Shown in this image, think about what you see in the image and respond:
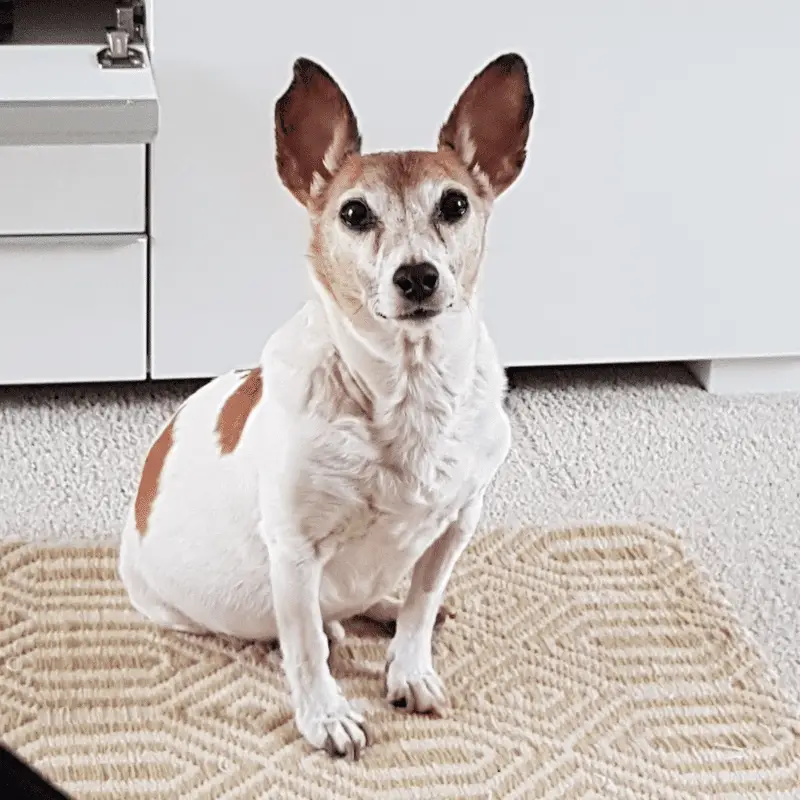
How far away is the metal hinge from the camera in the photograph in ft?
6.14

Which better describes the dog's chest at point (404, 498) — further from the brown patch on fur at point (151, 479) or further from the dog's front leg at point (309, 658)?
the brown patch on fur at point (151, 479)

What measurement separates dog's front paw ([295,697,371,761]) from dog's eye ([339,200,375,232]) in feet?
A: 1.60

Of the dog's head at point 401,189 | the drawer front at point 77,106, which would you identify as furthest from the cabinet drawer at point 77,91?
the dog's head at point 401,189

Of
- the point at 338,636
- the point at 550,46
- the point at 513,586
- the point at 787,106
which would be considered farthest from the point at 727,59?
the point at 338,636

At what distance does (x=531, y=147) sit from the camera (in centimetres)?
198

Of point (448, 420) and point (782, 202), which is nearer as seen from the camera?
point (448, 420)

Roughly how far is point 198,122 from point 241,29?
134mm

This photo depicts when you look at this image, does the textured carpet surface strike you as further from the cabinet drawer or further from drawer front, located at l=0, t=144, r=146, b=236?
the cabinet drawer

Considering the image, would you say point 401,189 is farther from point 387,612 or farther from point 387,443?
point 387,612

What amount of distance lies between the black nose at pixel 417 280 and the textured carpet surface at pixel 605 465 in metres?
0.66

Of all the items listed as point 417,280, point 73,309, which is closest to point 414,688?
point 417,280

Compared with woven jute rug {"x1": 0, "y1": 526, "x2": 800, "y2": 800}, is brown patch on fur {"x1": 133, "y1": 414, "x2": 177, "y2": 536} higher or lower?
higher

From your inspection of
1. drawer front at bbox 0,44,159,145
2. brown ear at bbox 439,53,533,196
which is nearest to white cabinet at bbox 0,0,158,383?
drawer front at bbox 0,44,159,145

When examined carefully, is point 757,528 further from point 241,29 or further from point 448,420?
point 241,29
